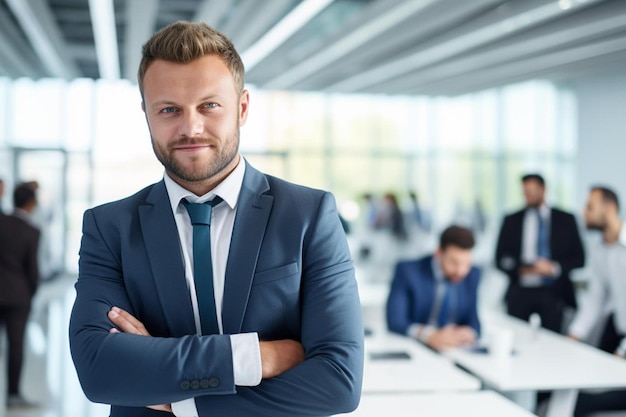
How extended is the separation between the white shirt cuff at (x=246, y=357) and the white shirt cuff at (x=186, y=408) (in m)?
0.11

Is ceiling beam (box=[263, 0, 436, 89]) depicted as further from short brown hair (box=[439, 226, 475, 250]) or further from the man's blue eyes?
the man's blue eyes

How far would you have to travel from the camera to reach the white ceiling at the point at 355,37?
284 inches

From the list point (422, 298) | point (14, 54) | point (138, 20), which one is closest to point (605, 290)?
point (422, 298)

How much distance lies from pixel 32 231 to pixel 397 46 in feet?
18.5

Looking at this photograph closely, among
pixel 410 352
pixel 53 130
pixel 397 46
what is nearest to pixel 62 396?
pixel 410 352

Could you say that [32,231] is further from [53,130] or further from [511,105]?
[511,105]

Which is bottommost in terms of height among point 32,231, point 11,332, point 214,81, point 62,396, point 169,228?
point 62,396

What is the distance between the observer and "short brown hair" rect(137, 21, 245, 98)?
148 cm

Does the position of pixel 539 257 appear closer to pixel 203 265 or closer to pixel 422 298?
pixel 422 298

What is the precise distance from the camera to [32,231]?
243 inches

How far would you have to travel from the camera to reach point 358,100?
55.5ft

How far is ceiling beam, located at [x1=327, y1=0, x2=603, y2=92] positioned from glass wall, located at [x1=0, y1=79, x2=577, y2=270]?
4276 mm

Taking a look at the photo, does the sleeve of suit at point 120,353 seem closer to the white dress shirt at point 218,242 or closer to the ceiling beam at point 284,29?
the white dress shirt at point 218,242

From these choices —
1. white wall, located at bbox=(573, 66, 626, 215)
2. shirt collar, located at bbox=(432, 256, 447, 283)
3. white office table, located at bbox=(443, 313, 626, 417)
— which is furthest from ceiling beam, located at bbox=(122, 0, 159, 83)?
white wall, located at bbox=(573, 66, 626, 215)
